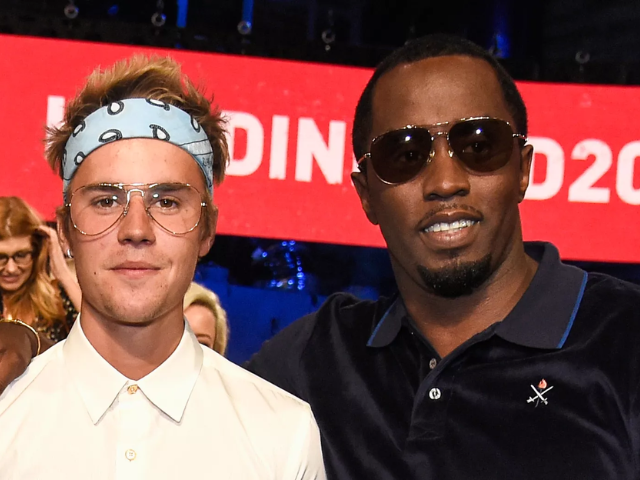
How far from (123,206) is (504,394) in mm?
1076

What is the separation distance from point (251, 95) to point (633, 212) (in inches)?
81.5

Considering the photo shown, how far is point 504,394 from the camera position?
1.99 m

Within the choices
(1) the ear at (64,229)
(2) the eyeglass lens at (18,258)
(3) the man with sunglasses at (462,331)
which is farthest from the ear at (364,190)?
(2) the eyeglass lens at (18,258)

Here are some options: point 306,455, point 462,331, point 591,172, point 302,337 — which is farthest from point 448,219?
point 591,172

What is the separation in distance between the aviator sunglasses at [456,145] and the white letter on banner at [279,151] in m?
1.81

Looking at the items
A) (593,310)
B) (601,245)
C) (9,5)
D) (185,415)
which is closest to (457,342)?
(593,310)

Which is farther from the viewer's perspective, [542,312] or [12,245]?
[12,245]

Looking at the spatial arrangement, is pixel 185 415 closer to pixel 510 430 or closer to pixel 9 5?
pixel 510 430

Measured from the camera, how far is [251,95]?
3879mm

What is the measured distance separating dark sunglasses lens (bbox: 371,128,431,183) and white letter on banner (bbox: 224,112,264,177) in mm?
1801

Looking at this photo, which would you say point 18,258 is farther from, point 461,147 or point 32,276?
point 461,147

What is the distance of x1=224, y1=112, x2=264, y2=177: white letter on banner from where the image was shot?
3875 mm

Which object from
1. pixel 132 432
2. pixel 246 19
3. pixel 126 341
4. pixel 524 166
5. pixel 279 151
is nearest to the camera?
pixel 132 432

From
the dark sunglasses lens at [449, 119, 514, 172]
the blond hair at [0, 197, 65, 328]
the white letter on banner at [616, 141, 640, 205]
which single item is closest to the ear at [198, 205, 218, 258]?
the dark sunglasses lens at [449, 119, 514, 172]
